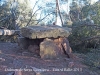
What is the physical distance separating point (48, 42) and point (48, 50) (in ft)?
0.81

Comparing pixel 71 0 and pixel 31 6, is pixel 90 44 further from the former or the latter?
pixel 71 0

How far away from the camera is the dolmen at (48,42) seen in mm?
5891

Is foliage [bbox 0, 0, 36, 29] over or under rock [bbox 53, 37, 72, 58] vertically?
over

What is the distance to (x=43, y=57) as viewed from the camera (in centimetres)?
585

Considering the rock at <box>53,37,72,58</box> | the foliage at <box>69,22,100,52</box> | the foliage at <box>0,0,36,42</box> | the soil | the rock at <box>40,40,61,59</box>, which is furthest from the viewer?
the foliage at <box>0,0,36,42</box>

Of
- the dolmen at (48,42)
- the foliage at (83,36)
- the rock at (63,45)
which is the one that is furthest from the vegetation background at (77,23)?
the dolmen at (48,42)

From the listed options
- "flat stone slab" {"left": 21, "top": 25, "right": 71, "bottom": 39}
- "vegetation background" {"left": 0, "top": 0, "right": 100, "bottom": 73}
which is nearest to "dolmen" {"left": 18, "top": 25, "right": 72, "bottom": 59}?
"flat stone slab" {"left": 21, "top": 25, "right": 71, "bottom": 39}

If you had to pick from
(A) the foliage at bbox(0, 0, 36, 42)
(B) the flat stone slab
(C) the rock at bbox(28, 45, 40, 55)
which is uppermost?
(A) the foliage at bbox(0, 0, 36, 42)

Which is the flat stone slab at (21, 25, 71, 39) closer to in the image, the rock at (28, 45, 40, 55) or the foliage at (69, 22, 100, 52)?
the rock at (28, 45, 40, 55)

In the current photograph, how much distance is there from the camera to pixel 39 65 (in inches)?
205

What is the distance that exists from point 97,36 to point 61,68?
2976mm

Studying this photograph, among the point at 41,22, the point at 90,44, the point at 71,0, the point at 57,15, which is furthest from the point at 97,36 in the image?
the point at 71,0

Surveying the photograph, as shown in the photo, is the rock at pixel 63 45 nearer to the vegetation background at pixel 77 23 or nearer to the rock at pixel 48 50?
the rock at pixel 48 50

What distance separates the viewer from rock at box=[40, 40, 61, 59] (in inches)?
231
